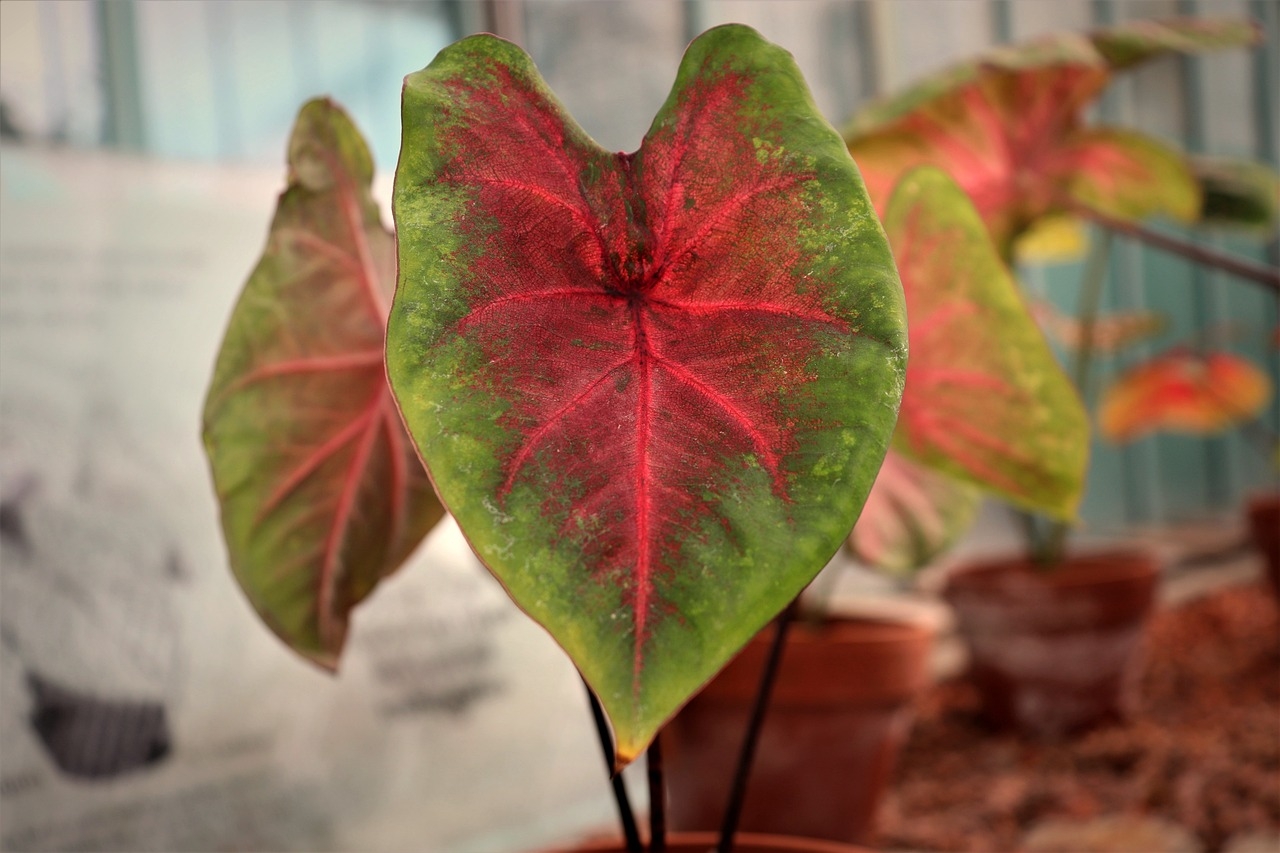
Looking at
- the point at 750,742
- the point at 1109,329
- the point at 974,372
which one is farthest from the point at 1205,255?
the point at 1109,329

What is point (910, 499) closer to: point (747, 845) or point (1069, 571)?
point (747, 845)

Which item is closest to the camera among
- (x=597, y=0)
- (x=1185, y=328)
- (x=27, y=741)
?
(x=27, y=741)

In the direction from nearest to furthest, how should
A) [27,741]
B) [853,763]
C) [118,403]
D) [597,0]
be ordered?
[27,741] < [118,403] < [853,763] < [597,0]

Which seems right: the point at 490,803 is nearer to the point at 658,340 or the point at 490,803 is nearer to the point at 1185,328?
the point at 658,340

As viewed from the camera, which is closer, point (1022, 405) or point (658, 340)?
point (658, 340)

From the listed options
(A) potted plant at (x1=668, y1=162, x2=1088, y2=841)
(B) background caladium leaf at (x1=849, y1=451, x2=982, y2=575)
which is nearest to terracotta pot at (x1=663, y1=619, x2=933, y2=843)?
(A) potted plant at (x1=668, y1=162, x2=1088, y2=841)

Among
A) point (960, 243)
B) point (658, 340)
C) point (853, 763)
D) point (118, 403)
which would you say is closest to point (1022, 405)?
point (960, 243)
